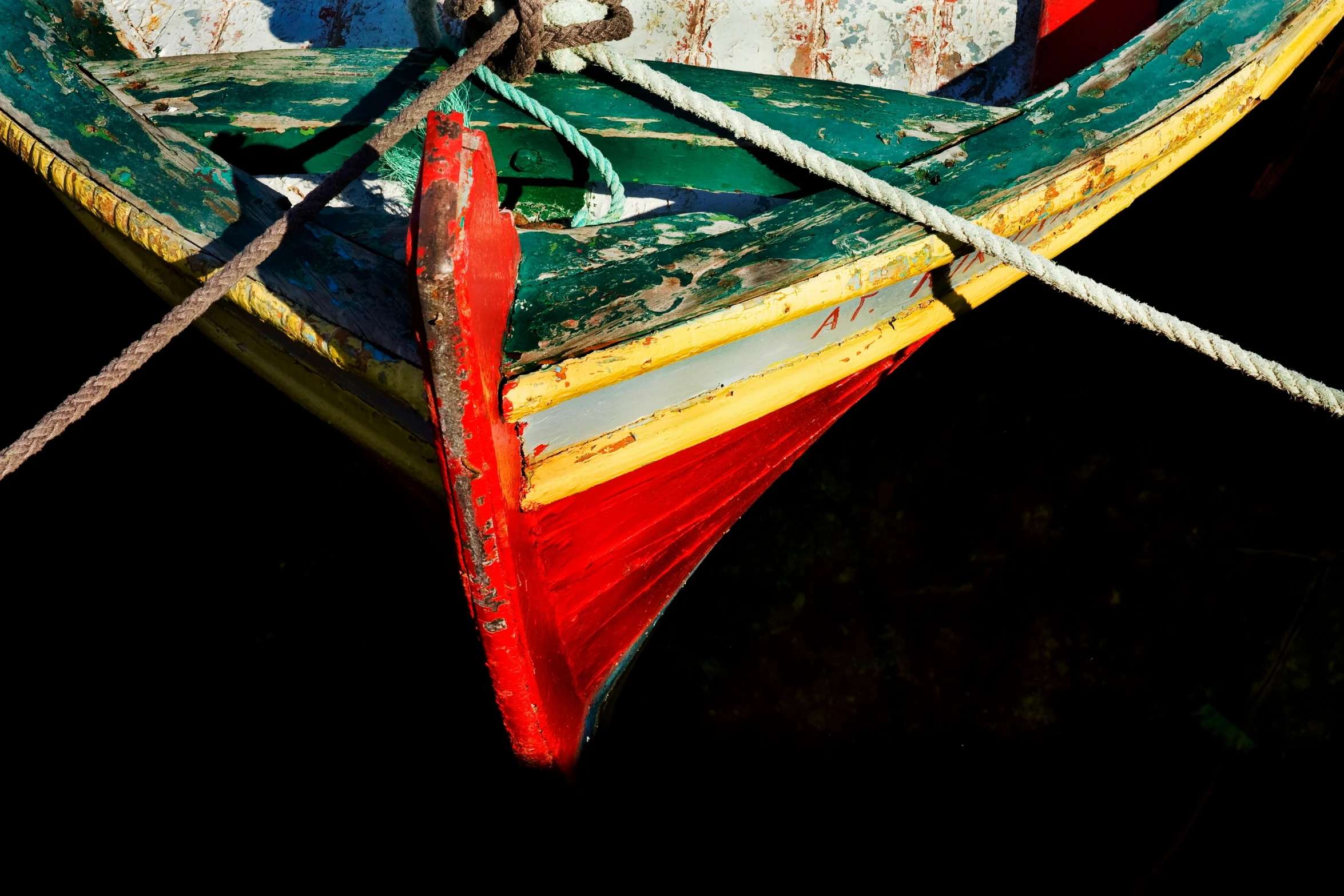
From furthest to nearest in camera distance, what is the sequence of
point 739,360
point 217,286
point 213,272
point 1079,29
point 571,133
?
point 1079,29
point 571,133
point 739,360
point 213,272
point 217,286

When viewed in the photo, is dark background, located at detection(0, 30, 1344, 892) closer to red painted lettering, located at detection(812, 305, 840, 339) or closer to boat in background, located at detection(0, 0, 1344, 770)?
boat in background, located at detection(0, 0, 1344, 770)

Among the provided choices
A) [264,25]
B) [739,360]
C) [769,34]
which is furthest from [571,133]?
[264,25]

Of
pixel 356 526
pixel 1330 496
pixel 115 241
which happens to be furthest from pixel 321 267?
pixel 1330 496

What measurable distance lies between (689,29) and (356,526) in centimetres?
184

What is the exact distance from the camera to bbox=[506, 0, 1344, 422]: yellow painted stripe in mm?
1009

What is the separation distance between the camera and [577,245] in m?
1.17

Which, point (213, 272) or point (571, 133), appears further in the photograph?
point (571, 133)

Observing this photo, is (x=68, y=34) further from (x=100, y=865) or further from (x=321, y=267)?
(x=100, y=865)

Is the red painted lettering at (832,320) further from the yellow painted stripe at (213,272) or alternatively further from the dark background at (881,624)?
the dark background at (881,624)

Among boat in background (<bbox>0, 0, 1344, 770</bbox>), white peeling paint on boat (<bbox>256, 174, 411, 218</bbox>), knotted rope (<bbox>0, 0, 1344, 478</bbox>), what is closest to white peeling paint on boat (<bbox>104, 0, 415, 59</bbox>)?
boat in background (<bbox>0, 0, 1344, 770</bbox>)

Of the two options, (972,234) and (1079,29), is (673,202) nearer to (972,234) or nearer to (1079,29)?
(972,234)

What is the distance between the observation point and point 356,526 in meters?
2.60

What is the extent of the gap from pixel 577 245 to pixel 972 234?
606mm

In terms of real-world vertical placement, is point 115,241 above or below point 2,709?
above
